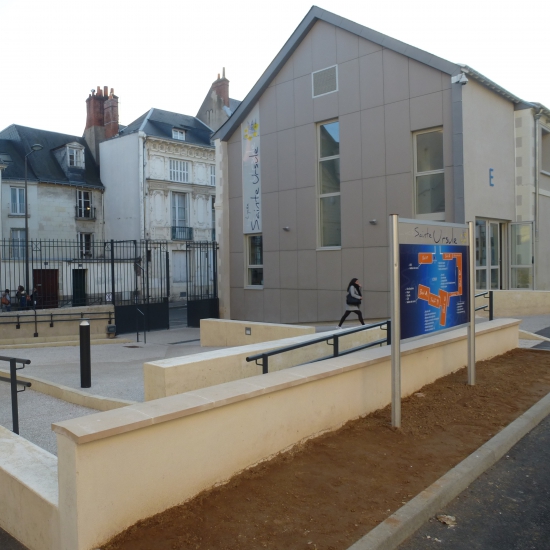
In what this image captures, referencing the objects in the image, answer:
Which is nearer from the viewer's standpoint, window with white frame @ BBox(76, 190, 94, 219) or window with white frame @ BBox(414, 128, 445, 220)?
window with white frame @ BBox(414, 128, 445, 220)

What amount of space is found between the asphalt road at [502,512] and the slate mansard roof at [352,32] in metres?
13.2

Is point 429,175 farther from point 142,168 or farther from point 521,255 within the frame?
point 142,168

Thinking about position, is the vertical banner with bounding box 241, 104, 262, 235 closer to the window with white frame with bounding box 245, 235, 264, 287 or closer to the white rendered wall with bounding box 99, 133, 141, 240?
the window with white frame with bounding box 245, 235, 264, 287

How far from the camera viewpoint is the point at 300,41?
63.3 ft

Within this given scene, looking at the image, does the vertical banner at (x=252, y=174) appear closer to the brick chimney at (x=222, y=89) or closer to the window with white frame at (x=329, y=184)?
the window with white frame at (x=329, y=184)

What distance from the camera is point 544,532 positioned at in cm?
384

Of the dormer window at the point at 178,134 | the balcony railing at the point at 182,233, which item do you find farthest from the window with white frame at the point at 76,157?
the balcony railing at the point at 182,233

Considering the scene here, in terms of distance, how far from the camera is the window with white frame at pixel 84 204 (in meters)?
38.7

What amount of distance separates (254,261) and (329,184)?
4583 mm

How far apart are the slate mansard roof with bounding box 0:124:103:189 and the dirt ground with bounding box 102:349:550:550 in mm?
35242

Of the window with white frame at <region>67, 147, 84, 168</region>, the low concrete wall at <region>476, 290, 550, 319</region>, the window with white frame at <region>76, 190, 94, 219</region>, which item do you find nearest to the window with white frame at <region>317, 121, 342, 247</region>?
the low concrete wall at <region>476, 290, 550, 319</region>

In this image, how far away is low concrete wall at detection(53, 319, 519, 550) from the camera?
3.35 metres

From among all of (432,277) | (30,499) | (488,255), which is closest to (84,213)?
(488,255)

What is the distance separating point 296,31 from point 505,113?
24.6ft
